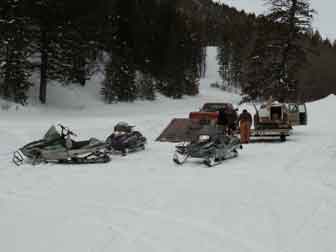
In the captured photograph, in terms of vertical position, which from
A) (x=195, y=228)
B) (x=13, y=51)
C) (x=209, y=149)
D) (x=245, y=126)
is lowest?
(x=195, y=228)

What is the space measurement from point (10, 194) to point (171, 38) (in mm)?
46046

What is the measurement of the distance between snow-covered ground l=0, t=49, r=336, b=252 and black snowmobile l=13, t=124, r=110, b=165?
453 mm

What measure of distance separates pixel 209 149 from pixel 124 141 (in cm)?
331

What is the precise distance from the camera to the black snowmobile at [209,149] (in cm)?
1290

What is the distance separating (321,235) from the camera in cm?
668

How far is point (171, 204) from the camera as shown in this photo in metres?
8.38

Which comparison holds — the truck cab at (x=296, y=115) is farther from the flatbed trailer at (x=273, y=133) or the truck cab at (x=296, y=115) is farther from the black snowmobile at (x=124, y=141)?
the black snowmobile at (x=124, y=141)

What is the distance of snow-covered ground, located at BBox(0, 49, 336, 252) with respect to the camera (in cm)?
641

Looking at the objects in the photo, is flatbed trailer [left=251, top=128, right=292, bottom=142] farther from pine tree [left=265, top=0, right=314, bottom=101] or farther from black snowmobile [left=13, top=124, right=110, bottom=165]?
pine tree [left=265, top=0, right=314, bottom=101]

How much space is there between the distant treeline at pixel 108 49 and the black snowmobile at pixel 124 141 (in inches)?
496

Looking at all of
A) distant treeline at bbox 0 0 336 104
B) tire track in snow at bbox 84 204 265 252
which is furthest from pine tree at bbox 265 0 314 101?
tire track in snow at bbox 84 204 265 252

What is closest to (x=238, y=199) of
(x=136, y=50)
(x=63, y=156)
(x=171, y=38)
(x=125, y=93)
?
(x=63, y=156)

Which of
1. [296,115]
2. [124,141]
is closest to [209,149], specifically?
[124,141]

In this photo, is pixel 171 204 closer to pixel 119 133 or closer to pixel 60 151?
pixel 60 151
